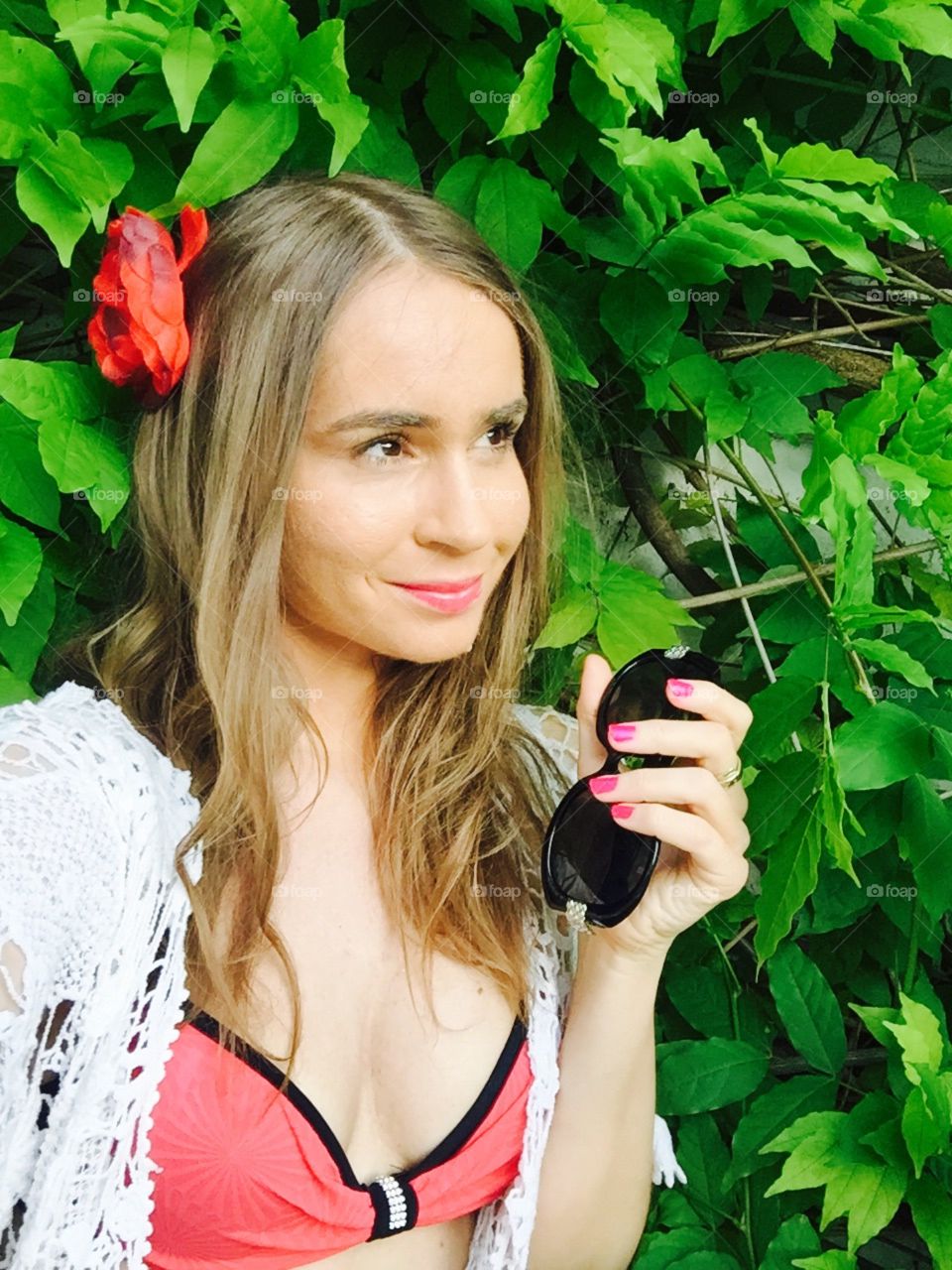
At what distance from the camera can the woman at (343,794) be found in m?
1.08

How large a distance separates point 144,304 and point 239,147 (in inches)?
6.3

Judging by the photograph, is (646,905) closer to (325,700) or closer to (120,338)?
(325,700)

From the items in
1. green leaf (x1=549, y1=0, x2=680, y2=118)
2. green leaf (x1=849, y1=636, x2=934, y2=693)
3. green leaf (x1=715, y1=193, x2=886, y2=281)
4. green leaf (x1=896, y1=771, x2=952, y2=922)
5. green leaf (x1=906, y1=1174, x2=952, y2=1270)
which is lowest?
green leaf (x1=906, y1=1174, x2=952, y2=1270)

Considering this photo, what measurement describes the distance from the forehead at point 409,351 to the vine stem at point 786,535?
27cm

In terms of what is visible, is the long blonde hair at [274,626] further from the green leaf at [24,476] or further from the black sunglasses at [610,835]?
the black sunglasses at [610,835]

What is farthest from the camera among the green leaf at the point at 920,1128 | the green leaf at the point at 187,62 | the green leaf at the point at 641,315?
the green leaf at the point at 641,315

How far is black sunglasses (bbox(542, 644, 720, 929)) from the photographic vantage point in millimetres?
1074

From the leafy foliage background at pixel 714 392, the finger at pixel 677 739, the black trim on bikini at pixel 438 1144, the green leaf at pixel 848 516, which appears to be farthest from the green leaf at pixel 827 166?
the black trim on bikini at pixel 438 1144

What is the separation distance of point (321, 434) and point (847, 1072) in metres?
1.04

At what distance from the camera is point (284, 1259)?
114cm

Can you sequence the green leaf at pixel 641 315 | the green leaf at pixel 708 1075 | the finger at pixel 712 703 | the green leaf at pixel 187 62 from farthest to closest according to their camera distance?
the green leaf at pixel 708 1075, the green leaf at pixel 641 315, the finger at pixel 712 703, the green leaf at pixel 187 62

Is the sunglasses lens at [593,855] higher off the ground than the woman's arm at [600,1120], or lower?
higher

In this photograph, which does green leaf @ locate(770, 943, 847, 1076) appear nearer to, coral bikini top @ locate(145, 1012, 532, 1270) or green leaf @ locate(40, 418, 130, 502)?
coral bikini top @ locate(145, 1012, 532, 1270)

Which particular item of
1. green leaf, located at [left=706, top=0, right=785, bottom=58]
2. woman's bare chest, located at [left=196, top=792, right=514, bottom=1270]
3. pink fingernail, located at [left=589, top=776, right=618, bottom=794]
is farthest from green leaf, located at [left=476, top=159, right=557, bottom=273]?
woman's bare chest, located at [left=196, top=792, right=514, bottom=1270]
